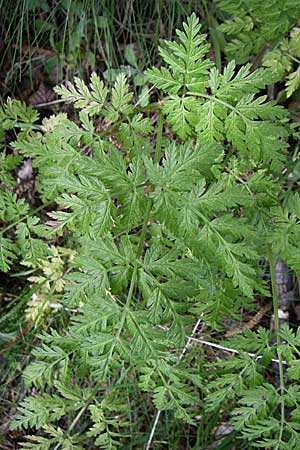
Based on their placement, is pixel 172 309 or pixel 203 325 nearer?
pixel 172 309

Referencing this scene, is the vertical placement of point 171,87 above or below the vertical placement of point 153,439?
above

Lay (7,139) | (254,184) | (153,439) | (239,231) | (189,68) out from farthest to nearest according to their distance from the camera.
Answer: (7,139)
(153,439)
(254,184)
(189,68)
(239,231)

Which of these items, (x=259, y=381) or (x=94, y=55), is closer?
(x=259, y=381)

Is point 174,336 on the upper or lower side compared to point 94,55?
lower

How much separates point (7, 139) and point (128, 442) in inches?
68.5

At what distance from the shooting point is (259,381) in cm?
192

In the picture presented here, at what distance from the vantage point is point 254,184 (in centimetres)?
203

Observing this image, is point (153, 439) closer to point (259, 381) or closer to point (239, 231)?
point (259, 381)

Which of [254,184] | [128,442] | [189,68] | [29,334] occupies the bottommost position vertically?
[128,442]

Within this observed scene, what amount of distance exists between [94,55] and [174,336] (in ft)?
5.67

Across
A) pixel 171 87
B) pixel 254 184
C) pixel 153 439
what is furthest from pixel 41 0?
pixel 153 439

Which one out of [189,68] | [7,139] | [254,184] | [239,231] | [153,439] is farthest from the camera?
[7,139]

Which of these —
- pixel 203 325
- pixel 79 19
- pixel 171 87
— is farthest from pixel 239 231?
pixel 79 19

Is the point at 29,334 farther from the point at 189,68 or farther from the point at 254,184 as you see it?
the point at 189,68
